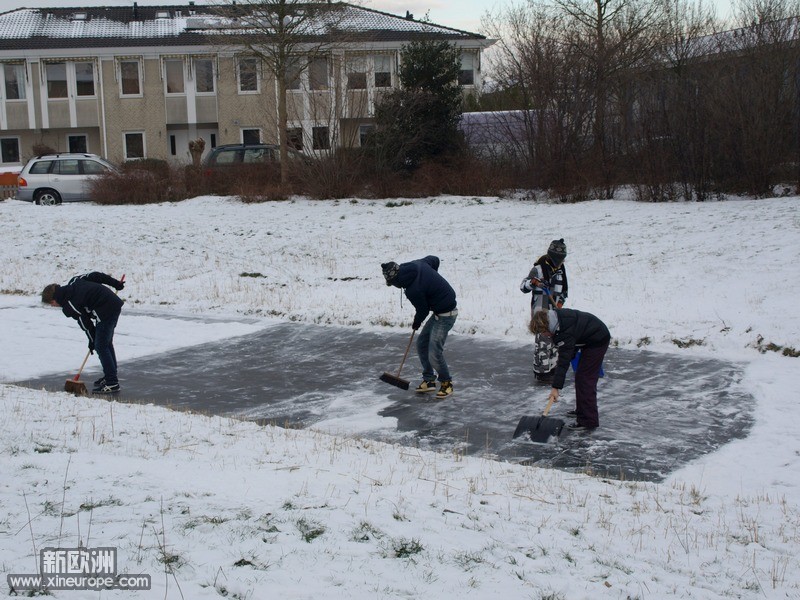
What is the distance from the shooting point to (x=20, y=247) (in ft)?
72.8

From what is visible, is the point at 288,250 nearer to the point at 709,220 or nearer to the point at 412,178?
the point at 412,178

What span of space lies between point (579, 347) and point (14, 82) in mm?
42747

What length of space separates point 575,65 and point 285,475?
2221 cm

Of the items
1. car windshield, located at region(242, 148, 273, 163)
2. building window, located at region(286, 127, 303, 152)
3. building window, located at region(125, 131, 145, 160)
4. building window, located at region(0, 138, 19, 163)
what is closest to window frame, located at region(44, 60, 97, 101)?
building window, located at region(125, 131, 145, 160)

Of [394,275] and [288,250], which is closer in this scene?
[394,275]

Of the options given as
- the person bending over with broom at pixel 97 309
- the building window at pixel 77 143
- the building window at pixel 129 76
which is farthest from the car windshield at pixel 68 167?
the person bending over with broom at pixel 97 309

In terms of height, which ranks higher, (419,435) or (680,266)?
(680,266)

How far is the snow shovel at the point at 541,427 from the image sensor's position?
8328 mm

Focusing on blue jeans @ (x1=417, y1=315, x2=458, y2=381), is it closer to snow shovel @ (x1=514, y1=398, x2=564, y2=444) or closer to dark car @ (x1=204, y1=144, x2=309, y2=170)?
snow shovel @ (x1=514, y1=398, x2=564, y2=444)

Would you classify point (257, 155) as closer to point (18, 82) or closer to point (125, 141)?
point (125, 141)

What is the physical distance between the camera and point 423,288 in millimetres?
9828

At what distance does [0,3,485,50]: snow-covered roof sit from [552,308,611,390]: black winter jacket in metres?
33.3

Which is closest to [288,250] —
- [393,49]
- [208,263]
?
[208,263]

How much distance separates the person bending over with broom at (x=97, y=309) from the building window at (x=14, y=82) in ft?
124
